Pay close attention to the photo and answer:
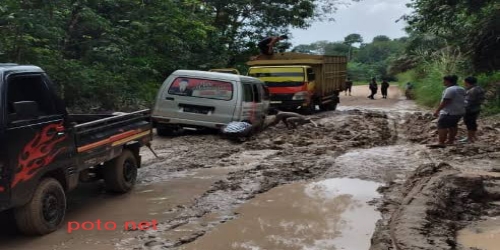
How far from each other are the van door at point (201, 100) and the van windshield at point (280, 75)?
6.54m

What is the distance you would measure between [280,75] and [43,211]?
14.0 metres

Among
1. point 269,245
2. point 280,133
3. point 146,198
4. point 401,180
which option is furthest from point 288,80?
point 269,245

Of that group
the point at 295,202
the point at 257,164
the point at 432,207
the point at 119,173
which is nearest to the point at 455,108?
the point at 257,164

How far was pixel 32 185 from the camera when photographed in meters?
4.84

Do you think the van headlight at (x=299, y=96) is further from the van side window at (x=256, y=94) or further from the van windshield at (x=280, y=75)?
the van side window at (x=256, y=94)

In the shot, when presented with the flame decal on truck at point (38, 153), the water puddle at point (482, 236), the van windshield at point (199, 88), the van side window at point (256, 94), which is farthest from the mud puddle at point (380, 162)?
the flame decal on truck at point (38, 153)

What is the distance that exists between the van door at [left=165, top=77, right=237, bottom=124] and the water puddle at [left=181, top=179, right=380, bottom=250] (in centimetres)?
473

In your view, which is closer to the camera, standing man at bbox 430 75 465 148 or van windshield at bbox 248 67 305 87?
standing man at bbox 430 75 465 148

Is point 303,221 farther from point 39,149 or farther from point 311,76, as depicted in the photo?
point 311,76

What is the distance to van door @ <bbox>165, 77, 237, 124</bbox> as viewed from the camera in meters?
11.9

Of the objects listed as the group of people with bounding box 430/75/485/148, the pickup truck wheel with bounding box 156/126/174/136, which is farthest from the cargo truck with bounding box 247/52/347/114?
the group of people with bounding box 430/75/485/148

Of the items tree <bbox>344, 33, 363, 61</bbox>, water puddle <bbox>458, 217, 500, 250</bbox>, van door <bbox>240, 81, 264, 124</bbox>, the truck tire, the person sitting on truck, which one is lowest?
water puddle <bbox>458, 217, 500, 250</bbox>

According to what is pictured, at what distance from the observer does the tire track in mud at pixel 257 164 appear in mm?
5403

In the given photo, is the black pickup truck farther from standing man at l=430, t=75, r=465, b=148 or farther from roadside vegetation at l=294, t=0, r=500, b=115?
roadside vegetation at l=294, t=0, r=500, b=115
